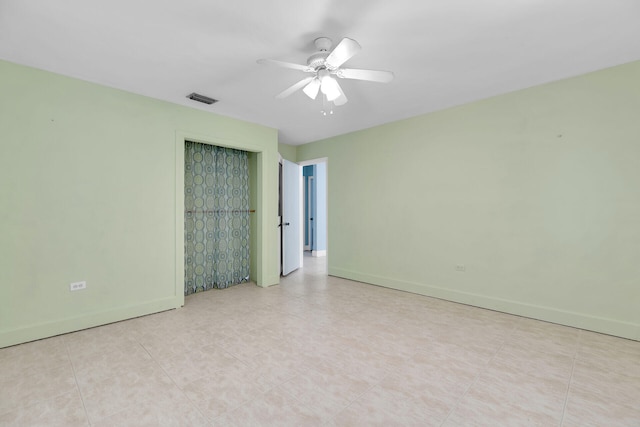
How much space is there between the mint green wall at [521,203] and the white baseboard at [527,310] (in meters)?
0.01

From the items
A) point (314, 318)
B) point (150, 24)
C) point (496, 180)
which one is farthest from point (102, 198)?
point (496, 180)

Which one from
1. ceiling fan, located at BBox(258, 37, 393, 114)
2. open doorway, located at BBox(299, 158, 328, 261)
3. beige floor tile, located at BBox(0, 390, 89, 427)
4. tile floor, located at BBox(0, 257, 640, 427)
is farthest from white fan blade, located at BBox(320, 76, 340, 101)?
open doorway, located at BBox(299, 158, 328, 261)

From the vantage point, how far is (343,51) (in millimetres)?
2061

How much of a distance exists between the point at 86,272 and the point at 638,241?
18.1 feet

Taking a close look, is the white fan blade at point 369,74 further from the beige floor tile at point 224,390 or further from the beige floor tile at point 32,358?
the beige floor tile at point 32,358

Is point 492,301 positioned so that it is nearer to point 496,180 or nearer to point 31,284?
point 496,180

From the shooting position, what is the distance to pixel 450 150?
157 inches

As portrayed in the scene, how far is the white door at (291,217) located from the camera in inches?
212

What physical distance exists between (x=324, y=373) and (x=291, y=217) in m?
3.60

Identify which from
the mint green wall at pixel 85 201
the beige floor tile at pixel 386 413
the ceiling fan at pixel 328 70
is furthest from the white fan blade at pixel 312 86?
the beige floor tile at pixel 386 413

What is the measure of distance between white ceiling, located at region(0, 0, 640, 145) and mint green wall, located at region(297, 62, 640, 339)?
448 mm

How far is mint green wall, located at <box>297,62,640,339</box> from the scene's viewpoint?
2863mm

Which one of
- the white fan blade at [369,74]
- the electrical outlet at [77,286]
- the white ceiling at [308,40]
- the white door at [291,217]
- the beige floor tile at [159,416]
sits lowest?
the beige floor tile at [159,416]

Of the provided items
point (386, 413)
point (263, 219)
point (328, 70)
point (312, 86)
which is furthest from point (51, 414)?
point (263, 219)
